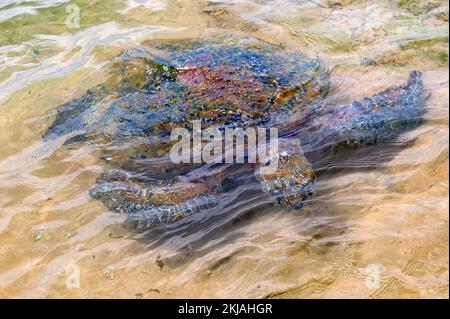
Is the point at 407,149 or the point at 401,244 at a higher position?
the point at 407,149

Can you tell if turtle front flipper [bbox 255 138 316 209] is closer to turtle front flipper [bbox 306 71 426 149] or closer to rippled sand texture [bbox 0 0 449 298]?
rippled sand texture [bbox 0 0 449 298]

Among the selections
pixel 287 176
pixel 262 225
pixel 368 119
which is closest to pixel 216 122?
pixel 287 176

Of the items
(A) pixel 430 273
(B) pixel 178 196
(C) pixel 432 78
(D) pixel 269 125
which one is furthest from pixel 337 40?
(A) pixel 430 273

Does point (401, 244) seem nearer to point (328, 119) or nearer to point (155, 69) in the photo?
point (328, 119)

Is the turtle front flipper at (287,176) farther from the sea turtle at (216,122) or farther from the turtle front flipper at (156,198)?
the turtle front flipper at (156,198)

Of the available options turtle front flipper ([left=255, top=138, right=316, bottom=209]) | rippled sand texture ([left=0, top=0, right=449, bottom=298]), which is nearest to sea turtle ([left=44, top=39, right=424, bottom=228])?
turtle front flipper ([left=255, top=138, right=316, bottom=209])
